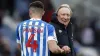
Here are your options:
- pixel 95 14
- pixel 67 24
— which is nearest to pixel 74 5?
pixel 95 14

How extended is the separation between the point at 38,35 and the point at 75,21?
7918 millimetres

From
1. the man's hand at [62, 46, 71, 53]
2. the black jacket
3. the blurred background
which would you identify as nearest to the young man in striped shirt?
the man's hand at [62, 46, 71, 53]

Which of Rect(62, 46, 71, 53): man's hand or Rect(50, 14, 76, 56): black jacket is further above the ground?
Rect(50, 14, 76, 56): black jacket

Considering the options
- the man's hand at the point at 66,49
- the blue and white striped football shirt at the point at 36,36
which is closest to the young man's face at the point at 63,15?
the man's hand at the point at 66,49

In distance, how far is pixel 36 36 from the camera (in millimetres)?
6234

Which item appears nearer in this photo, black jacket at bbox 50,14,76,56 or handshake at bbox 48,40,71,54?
handshake at bbox 48,40,71,54

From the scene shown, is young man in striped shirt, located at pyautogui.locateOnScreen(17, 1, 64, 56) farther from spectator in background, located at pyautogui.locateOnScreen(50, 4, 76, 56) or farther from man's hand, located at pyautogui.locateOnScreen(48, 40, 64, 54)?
spectator in background, located at pyautogui.locateOnScreen(50, 4, 76, 56)

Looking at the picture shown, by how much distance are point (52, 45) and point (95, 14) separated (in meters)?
8.70

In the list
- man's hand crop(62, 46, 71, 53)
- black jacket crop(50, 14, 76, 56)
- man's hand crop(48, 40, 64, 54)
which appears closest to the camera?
man's hand crop(48, 40, 64, 54)

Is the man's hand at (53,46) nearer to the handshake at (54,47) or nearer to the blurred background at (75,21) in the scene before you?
the handshake at (54,47)

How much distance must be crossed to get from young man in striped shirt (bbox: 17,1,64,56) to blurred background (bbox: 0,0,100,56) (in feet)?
17.8

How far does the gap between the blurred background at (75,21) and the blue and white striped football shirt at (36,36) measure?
5.42m

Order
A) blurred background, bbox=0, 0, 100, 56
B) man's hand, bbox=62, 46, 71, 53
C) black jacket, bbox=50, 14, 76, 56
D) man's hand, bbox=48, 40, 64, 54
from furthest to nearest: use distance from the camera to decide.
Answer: blurred background, bbox=0, 0, 100, 56 → black jacket, bbox=50, 14, 76, 56 → man's hand, bbox=62, 46, 71, 53 → man's hand, bbox=48, 40, 64, 54

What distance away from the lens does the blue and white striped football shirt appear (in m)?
6.23
